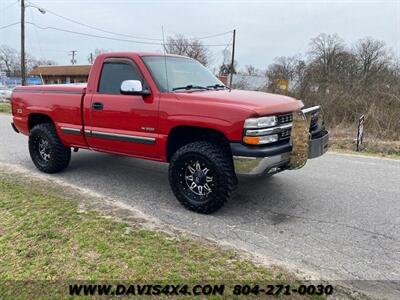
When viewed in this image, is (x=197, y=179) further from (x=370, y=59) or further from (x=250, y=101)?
(x=370, y=59)

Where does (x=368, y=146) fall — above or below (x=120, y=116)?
below

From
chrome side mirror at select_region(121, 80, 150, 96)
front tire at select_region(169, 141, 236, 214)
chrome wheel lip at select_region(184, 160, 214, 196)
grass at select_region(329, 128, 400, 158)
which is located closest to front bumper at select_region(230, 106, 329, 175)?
front tire at select_region(169, 141, 236, 214)

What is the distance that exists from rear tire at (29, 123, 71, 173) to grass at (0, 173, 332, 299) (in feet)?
5.75

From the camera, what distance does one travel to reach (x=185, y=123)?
14.4 ft

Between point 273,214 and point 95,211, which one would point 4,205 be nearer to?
point 95,211

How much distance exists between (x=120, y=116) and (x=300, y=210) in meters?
2.69

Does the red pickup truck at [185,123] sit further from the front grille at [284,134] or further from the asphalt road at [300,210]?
the asphalt road at [300,210]

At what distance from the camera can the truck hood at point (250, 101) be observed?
4.06 meters

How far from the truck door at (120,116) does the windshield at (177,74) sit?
200 mm

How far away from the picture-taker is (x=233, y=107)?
4.05 metres

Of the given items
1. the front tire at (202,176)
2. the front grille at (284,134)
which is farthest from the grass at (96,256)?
the front grille at (284,134)

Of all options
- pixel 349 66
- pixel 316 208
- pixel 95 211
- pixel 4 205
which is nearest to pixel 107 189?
pixel 95 211

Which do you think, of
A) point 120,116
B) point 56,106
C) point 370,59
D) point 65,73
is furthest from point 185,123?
point 65,73

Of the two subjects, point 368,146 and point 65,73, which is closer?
point 368,146
